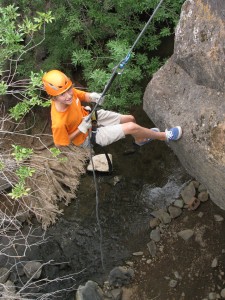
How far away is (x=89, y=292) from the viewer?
219 inches

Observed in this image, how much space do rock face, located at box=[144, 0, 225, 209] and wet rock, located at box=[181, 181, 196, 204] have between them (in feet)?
3.38

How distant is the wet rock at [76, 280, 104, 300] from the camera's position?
553 centimetres

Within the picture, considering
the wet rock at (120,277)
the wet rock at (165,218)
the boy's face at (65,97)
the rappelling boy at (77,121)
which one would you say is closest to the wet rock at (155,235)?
the wet rock at (165,218)

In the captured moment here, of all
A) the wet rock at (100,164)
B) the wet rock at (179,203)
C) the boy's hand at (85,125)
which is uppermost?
the boy's hand at (85,125)

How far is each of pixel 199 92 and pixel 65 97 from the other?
4.99 ft

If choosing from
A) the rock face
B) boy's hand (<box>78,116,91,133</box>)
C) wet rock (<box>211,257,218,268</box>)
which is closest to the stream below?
wet rock (<box>211,257,218,268</box>)

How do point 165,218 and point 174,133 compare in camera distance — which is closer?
point 174,133

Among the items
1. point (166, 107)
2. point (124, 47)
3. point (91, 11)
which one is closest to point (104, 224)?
point (166, 107)

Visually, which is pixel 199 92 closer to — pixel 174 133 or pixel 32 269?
pixel 174 133

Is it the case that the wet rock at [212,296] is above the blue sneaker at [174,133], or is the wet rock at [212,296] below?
below

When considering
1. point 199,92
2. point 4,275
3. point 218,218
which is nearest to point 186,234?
point 218,218

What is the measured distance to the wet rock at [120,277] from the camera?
5.66 m

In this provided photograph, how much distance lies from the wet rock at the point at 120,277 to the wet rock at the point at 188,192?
1.34 metres

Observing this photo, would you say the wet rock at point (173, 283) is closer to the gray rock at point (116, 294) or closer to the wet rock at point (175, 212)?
the gray rock at point (116, 294)
